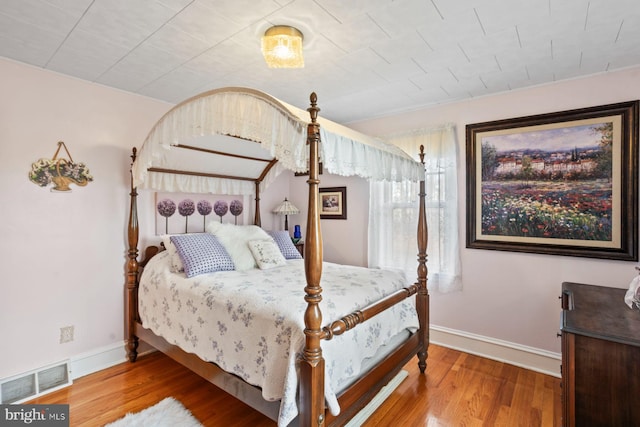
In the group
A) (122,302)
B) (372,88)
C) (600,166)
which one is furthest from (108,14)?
(600,166)

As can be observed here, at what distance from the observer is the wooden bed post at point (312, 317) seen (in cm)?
144

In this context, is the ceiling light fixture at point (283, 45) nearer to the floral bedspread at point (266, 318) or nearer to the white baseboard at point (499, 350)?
the floral bedspread at point (266, 318)

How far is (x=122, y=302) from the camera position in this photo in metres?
2.81

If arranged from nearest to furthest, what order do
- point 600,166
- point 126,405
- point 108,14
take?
point 108,14
point 126,405
point 600,166

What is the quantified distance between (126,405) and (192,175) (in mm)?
1983

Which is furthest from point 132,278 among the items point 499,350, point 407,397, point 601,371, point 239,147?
point 499,350

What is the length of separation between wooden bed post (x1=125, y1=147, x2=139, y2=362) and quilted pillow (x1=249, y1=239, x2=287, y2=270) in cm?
101

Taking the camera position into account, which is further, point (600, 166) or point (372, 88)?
point (372, 88)

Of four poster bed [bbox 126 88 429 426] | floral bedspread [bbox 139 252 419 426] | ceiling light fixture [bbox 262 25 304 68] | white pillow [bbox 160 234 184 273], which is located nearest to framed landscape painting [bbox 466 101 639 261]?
four poster bed [bbox 126 88 429 426]

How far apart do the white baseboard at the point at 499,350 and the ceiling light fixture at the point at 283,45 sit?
286 cm

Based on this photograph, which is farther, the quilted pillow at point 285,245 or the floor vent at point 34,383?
the quilted pillow at point 285,245

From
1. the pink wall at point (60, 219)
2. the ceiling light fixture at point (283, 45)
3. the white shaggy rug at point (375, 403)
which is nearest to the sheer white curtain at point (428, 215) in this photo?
the white shaggy rug at point (375, 403)

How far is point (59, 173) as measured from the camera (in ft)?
7.94

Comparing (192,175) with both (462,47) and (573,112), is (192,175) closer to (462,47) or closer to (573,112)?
(462,47)
